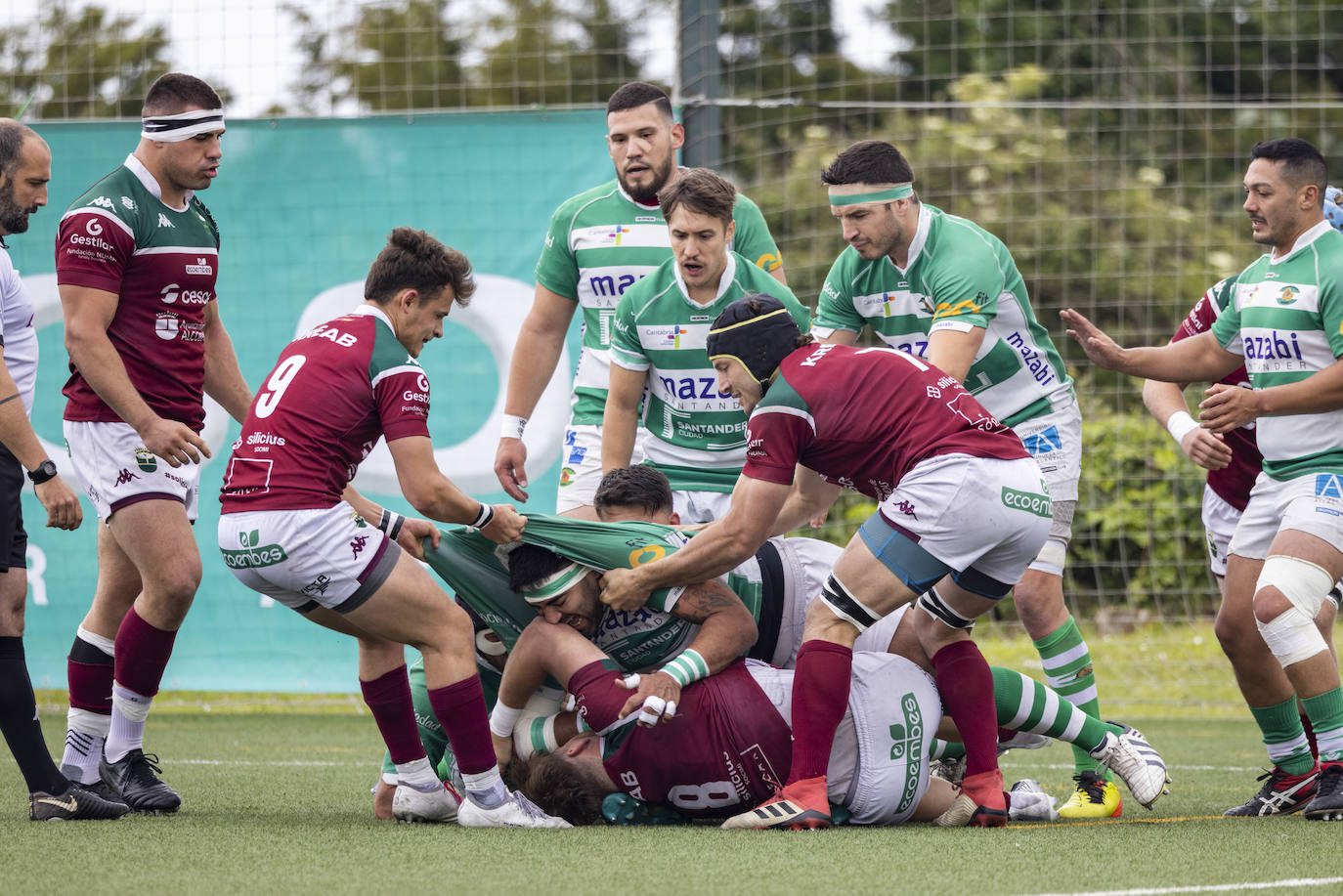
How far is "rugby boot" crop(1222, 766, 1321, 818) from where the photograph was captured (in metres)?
4.83

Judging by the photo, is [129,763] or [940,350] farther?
[940,350]

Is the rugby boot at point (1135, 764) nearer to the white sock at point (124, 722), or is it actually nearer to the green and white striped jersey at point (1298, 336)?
the green and white striped jersey at point (1298, 336)

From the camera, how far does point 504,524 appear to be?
450cm

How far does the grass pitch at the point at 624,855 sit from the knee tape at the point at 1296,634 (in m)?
0.51

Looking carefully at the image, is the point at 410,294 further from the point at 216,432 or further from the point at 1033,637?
the point at 216,432

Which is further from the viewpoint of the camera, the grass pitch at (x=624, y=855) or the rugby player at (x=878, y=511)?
the rugby player at (x=878, y=511)

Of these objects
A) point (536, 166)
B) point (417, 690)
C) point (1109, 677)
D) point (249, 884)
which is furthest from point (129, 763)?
point (1109, 677)

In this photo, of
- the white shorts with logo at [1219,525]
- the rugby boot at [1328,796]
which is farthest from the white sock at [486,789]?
the white shorts with logo at [1219,525]

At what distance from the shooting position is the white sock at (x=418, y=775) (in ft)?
14.8

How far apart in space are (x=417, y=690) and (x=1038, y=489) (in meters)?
2.12

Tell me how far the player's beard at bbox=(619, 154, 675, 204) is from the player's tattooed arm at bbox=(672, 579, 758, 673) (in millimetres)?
1995

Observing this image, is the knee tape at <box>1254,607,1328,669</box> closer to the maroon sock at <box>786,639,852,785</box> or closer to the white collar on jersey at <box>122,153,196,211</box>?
the maroon sock at <box>786,639,852,785</box>

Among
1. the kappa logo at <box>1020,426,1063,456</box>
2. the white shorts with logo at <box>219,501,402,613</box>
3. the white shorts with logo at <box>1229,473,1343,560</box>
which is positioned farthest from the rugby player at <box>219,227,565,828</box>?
the white shorts with logo at <box>1229,473,1343,560</box>

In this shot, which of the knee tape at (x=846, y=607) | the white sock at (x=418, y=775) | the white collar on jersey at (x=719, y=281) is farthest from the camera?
the white collar on jersey at (x=719, y=281)
